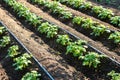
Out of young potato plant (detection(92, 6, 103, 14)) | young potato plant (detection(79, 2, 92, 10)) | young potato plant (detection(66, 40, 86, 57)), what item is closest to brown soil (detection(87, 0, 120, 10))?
young potato plant (detection(92, 6, 103, 14))

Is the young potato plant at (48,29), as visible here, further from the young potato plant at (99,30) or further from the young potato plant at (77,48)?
the young potato plant at (99,30)

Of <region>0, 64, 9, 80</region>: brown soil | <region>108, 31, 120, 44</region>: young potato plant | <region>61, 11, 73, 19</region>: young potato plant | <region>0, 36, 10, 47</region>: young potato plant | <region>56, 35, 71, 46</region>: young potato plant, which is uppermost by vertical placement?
<region>108, 31, 120, 44</region>: young potato plant

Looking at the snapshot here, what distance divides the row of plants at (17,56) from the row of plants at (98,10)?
4274mm

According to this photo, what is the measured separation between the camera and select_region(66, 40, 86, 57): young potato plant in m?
9.21

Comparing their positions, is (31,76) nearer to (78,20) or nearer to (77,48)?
(77,48)

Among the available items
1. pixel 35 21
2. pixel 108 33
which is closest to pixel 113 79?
pixel 108 33

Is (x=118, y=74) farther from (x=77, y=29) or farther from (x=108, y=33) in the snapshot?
(x=77, y=29)

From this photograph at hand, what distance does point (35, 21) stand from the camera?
40.7ft

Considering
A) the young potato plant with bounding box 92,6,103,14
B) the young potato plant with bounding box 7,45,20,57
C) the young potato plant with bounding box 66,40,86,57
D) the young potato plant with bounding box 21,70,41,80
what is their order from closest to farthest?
the young potato plant with bounding box 21,70,41,80 → the young potato plant with bounding box 66,40,86,57 → the young potato plant with bounding box 7,45,20,57 → the young potato plant with bounding box 92,6,103,14

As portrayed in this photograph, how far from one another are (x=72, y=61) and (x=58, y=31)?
2532 millimetres

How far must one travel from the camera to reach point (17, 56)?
9.88 m

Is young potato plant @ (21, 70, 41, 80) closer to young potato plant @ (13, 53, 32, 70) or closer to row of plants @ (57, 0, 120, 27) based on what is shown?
young potato plant @ (13, 53, 32, 70)

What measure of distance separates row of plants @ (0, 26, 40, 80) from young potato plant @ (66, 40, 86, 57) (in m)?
1.42

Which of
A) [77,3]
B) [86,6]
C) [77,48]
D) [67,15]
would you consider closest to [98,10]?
[86,6]
